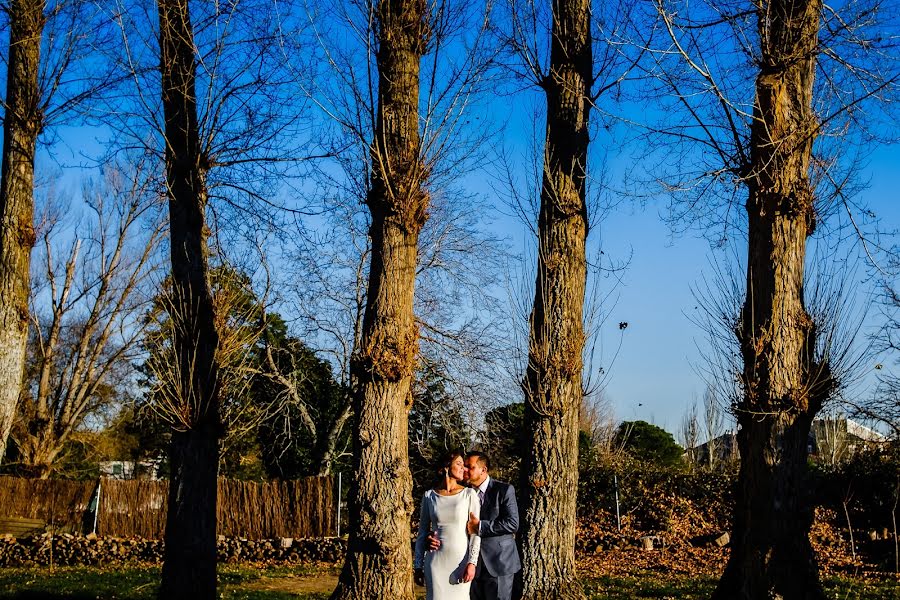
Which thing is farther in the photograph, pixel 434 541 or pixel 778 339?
pixel 778 339

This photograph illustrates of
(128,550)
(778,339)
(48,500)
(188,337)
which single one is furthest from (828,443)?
(188,337)

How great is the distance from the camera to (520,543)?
27.6 ft

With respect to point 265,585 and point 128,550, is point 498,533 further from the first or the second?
point 128,550

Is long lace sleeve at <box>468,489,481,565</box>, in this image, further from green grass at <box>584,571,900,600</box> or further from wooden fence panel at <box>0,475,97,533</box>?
wooden fence panel at <box>0,475,97,533</box>

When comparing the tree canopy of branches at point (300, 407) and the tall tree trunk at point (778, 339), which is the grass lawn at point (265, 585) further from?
the tree canopy of branches at point (300, 407)

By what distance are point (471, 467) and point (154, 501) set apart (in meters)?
15.0

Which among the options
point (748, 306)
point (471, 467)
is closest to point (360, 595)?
point (471, 467)

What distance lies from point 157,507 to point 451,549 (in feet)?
50.2

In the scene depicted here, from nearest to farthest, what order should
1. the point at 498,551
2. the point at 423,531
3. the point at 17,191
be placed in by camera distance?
the point at 423,531, the point at 498,551, the point at 17,191

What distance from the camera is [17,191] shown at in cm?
960

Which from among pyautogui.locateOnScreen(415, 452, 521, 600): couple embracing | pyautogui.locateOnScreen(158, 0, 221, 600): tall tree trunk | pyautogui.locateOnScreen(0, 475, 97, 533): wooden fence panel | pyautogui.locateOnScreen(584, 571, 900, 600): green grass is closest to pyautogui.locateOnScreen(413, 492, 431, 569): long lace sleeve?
pyautogui.locateOnScreen(415, 452, 521, 600): couple embracing

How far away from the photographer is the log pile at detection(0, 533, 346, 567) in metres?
17.3

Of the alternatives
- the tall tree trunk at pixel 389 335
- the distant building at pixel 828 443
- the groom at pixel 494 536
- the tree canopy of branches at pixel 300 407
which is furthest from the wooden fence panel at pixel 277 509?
the distant building at pixel 828 443

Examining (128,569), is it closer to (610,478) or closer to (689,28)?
(610,478)
